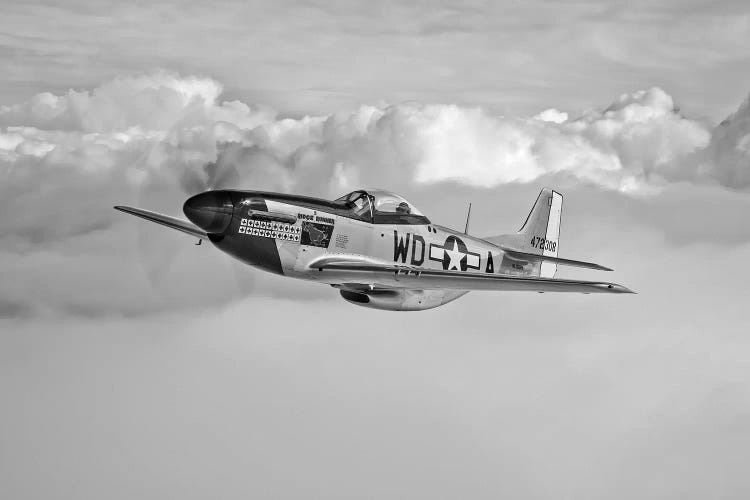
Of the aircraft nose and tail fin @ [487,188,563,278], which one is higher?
tail fin @ [487,188,563,278]

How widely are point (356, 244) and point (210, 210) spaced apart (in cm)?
405

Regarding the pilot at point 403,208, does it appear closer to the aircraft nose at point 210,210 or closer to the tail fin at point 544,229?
the aircraft nose at point 210,210

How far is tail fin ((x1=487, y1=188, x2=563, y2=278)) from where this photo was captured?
30.3 metres

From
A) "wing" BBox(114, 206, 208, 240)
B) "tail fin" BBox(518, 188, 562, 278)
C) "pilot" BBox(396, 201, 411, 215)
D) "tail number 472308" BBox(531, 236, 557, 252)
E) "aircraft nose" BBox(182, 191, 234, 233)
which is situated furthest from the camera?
"tail number 472308" BBox(531, 236, 557, 252)

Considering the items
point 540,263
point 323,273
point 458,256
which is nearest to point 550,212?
point 540,263

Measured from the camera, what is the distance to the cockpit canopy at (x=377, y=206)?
943 inches

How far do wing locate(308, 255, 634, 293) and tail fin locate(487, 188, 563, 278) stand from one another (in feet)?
23.0

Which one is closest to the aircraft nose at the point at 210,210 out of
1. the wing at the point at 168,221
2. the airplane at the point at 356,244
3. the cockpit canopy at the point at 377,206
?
the airplane at the point at 356,244

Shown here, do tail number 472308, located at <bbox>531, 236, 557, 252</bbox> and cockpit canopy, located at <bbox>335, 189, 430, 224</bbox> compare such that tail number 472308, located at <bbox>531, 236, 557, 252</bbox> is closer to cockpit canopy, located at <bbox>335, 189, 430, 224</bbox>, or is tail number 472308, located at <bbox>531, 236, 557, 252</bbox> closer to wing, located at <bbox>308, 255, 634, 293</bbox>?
cockpit canopy, located at <bbox>335, 189, 430, 224</bbox>

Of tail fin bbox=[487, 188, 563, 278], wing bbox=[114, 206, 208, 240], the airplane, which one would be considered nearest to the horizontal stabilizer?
the airplane

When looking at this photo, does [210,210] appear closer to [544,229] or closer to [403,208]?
[403,208]

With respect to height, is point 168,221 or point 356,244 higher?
point 168,221

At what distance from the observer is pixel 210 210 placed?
21844mm

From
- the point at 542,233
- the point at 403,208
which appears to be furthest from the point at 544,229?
the point at 403,208
